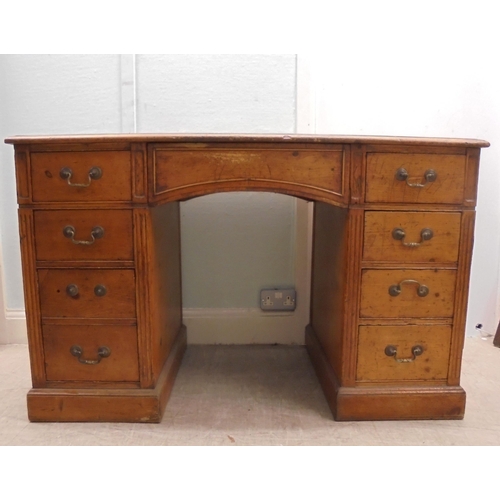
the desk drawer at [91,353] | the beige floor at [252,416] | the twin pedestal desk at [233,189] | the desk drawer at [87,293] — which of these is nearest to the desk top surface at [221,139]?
the twin pedestal desk at [233,189]

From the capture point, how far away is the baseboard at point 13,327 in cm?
213

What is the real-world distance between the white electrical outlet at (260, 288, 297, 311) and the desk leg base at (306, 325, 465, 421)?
636mm

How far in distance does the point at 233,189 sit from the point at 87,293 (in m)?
0.56

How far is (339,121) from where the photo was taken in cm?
204

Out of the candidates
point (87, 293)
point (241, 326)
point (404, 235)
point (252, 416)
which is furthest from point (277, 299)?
point (87, 293)

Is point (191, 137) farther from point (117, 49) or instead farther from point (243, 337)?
point (243, 337)

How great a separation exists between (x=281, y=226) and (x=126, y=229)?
0.84 metres

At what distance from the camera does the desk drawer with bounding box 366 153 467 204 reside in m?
1.43

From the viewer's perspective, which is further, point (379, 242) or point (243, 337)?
point (243, 337)

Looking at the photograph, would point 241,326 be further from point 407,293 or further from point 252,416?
point 407,293

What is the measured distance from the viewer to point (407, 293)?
1501mm

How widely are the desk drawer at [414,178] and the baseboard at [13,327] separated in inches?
63.5

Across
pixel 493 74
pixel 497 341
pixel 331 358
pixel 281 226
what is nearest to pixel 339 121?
pixel 281 226

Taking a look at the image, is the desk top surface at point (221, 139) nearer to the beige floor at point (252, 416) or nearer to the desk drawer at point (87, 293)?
the desk drawer at point (87, 293)
